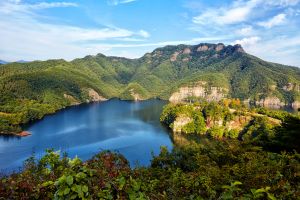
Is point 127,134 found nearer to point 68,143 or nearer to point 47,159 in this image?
point 68,143

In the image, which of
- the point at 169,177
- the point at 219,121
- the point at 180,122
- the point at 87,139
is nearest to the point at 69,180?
the point at 169,177

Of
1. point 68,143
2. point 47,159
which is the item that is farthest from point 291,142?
point 68,143

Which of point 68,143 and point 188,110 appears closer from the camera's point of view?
point 68,143

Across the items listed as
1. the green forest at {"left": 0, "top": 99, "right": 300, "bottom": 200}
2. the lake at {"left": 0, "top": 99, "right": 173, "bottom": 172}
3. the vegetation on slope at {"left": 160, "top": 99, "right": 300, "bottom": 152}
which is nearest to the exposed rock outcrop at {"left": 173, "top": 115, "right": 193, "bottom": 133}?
the vegetation on slope at {"left": 160, "top": 99, "right": 300, "bottom": 152}

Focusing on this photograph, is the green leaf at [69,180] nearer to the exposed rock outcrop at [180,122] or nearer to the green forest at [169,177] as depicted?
the green forest at [169,177]

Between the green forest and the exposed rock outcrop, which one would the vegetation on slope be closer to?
the exposed rock outcrop

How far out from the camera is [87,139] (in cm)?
10831

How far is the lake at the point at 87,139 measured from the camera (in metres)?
86.1

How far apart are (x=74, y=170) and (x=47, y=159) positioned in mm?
11794

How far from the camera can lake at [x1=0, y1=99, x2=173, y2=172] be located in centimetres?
8609

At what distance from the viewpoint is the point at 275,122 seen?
112m

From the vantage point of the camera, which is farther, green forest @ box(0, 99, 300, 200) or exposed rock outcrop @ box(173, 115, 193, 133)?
exposed rock outcrop @ box(173, 115, 193, 133)

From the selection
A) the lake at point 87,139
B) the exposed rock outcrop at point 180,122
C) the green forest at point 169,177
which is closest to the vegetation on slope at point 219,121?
the exposed rock outcrop at point 180,122

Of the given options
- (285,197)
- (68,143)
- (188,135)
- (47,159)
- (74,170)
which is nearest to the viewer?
(74,170)
